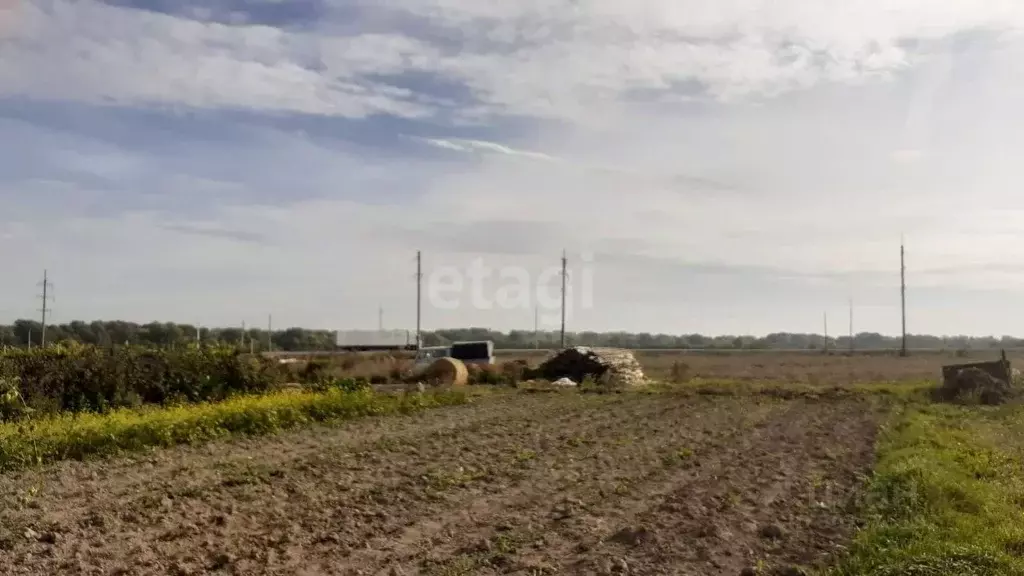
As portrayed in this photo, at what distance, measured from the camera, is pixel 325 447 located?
13.5 meters

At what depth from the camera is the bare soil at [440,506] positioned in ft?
24.2

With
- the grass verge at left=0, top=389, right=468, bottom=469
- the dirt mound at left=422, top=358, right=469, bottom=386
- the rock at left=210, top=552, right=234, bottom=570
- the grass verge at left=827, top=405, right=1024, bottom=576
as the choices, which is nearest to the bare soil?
the rock at left=210, top=552, right=234, bottom=570

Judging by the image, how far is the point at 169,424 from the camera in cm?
1398

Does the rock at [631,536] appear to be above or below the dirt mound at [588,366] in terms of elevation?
below

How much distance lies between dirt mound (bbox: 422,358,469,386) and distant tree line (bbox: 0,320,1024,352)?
6232 millimetres

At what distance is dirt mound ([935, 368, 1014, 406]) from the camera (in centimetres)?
2600

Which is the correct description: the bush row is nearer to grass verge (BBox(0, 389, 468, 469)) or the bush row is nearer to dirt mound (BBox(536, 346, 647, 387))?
grass verge (BBox(0, 389, 468, 469))

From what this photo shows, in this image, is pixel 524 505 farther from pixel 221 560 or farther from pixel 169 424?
pixel 169 424

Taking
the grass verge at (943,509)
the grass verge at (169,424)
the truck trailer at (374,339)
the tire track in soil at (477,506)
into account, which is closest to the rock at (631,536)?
the tire track in soil at (477,506)

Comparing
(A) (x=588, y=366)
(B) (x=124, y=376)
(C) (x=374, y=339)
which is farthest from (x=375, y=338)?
(B) (x=124, y=376)

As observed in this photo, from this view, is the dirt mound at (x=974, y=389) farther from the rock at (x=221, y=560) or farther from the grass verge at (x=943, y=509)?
the rock at (x=221, y=560)

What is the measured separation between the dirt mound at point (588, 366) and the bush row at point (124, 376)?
13705mm

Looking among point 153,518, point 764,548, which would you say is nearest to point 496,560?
point 764,548

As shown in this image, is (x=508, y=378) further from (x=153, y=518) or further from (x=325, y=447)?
(x=153, y=518)
